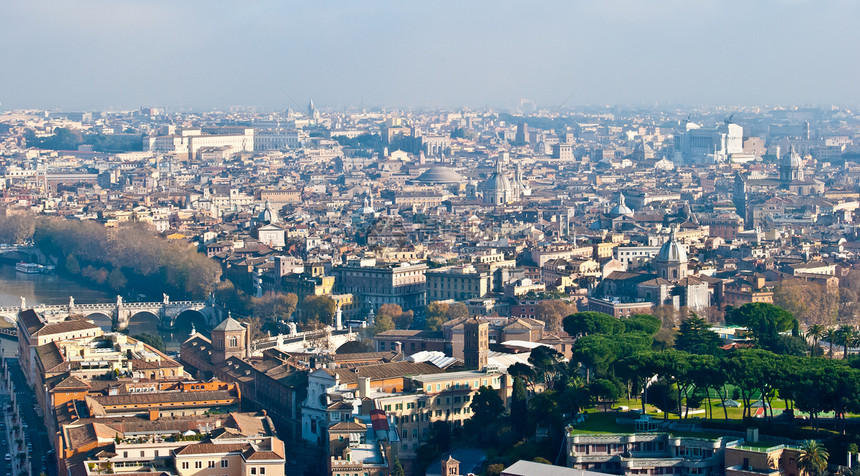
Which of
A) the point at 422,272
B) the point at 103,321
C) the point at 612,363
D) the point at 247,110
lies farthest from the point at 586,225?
the point at 247,110

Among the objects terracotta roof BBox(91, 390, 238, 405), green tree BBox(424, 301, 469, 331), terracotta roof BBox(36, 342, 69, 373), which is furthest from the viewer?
green tree BBox(424, 301, 469, 331)

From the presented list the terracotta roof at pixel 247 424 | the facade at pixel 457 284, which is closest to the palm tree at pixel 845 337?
the terracotta roof at pixel 247 424

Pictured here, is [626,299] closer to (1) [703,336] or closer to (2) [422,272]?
(2) [422,272]

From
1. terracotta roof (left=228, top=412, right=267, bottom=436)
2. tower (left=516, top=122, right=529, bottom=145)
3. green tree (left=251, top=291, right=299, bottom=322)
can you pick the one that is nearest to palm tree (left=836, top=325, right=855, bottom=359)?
terracotta roof (left=228, top=412, right=267, bottom=436)

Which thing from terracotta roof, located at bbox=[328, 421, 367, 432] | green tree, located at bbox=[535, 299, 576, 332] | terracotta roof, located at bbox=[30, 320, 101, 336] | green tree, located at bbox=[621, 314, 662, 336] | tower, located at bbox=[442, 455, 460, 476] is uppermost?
green tree, located at bbox=[621, 314, 662, 336]

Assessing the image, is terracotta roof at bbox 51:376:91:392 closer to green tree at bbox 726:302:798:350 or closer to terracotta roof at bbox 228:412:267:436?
terracotta roof at bbox 228:412:267:436

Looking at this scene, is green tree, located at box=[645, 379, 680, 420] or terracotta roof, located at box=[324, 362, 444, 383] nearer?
green tree, located at box=[645, 379, 680, 420]

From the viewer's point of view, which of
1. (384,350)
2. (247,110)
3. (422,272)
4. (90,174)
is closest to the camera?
(384,350)
